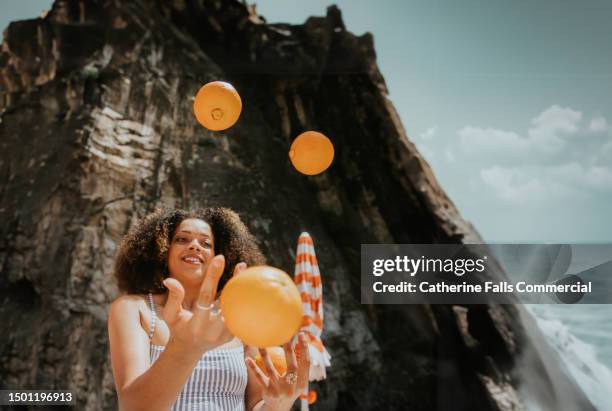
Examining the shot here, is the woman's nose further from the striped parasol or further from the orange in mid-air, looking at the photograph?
the striped parasol

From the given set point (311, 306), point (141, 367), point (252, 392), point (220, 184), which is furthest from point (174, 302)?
point (220, 184)

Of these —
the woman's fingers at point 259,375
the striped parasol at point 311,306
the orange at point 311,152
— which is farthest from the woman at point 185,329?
the striped parasol at point 311,306

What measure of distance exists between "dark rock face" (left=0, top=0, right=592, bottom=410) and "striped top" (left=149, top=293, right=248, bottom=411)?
18.2 feet

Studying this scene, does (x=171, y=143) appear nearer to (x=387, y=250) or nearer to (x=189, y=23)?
(x=189, y=23)

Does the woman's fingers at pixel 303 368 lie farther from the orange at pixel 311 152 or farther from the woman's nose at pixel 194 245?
the orange at pixel 311 152

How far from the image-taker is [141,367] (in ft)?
4.48

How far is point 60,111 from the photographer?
27.2ft

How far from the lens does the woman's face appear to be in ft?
5.61

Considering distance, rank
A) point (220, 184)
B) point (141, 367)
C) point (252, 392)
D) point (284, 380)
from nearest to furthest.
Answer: point (141, 367), point (284, 380), point (252, 392), point (220, 184)

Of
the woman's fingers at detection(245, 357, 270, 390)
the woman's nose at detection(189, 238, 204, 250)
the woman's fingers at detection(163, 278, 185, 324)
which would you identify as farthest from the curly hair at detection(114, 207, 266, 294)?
the woman's fingers at detection(163, 278, 185, 324)

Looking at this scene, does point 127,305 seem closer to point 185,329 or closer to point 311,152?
point 185,329

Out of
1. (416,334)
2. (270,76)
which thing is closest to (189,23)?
(270,76)

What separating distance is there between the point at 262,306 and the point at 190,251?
0.45m

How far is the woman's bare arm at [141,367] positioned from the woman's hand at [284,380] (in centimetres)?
34
